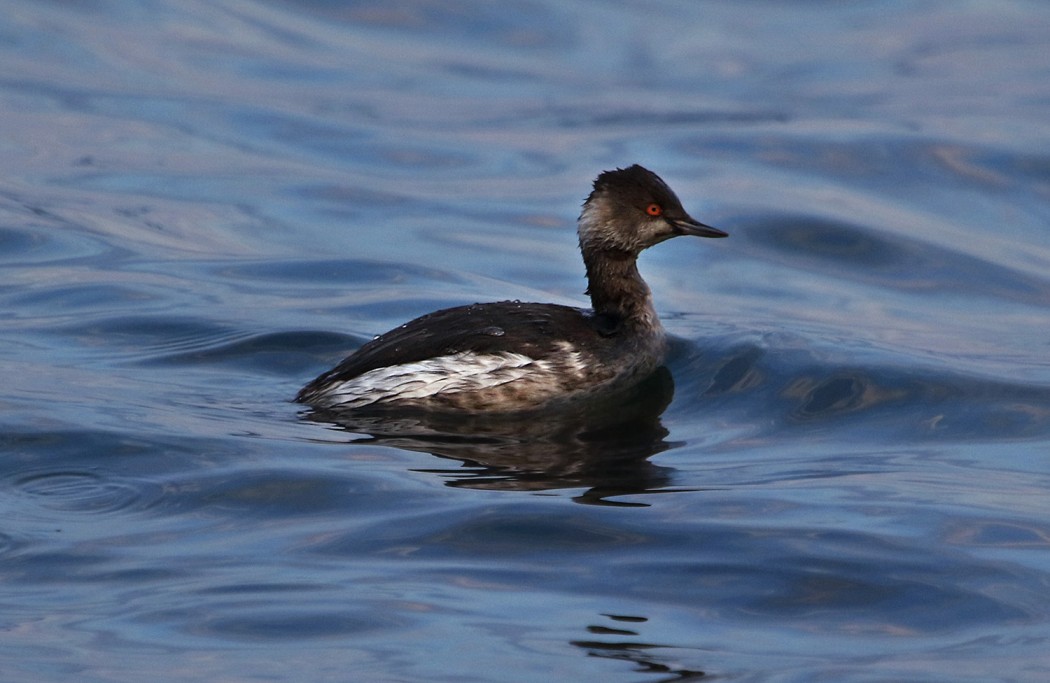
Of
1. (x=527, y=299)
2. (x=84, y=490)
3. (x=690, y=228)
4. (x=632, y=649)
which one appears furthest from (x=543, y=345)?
(x=632, y=649)

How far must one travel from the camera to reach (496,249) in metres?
14.8

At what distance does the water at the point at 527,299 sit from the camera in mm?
6598

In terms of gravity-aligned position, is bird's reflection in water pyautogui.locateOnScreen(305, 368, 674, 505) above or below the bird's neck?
below

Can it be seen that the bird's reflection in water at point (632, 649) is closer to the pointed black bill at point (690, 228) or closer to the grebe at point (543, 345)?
the grebe at point (543, 345)

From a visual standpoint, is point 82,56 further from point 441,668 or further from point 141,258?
point 441,668

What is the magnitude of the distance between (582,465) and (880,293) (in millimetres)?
5600

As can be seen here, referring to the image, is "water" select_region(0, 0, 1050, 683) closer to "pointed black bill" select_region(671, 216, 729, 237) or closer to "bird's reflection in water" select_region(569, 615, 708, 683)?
"bird's reflection in water" select_region(569, 615, 708, 683)

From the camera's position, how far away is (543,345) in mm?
9648

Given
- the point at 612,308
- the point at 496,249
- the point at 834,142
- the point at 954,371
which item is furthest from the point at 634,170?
the point at 834,142

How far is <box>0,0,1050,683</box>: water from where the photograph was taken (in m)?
6.60

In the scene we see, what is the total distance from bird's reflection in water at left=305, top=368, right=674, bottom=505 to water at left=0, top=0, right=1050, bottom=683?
40mm

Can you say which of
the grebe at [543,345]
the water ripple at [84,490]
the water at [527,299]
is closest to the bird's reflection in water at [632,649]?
the water at [527,299]

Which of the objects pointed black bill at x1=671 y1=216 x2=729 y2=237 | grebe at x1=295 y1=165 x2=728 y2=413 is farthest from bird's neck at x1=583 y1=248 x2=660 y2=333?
pointed black bill at x1=671 y1=216 x2=729 y2=237

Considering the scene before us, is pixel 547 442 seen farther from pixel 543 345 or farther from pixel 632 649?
pixel 632 649
